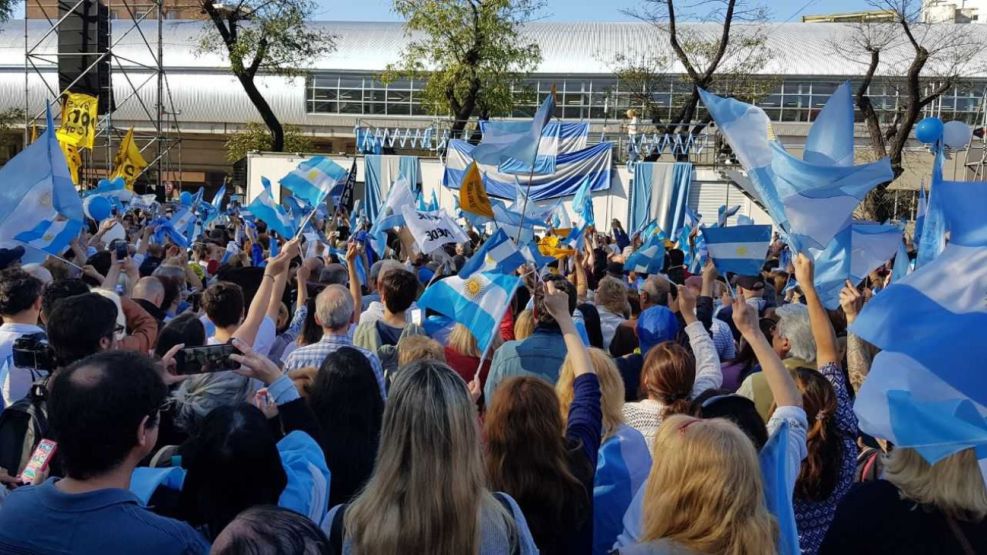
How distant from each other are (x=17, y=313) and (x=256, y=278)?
2.95 m

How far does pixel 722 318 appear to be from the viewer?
23.6 feet

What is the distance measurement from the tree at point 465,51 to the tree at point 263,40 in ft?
13.1

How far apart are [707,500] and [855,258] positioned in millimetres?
5080

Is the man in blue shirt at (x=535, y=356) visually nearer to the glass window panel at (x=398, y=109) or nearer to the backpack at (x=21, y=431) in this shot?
the backpack at (x=21, y=431)

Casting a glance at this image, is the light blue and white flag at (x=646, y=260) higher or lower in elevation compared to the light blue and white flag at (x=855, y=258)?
lower

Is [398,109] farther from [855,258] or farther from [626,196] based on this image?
[855,258]

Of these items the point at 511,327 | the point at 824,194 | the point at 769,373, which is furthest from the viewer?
the point at 511,327

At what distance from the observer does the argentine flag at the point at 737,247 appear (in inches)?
248

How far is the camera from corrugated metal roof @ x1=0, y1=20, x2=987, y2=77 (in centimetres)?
4241

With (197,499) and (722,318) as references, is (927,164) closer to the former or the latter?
(722,318)

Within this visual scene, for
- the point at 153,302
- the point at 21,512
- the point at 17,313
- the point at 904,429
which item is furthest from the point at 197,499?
the point at 153,302

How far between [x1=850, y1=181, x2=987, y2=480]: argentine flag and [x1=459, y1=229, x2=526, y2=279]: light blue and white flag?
3427 mm

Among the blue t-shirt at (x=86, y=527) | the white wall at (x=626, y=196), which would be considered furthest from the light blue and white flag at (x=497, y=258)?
the white wall at (x=626, y=196)

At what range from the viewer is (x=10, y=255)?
667 cm
